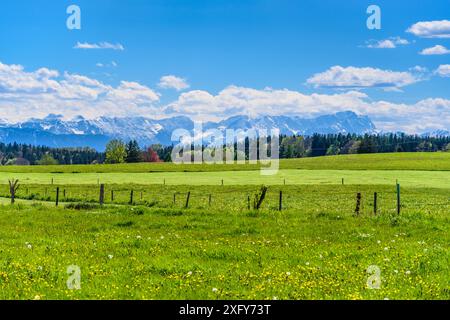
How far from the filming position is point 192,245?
65.8ft

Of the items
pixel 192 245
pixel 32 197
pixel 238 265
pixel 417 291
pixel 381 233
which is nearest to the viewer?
pixel 417 291

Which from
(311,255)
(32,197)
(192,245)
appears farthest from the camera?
(32,197)

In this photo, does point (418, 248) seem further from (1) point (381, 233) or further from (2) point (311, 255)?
(1) point (381, 233)

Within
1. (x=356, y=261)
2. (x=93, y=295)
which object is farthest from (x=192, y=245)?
(x=93, y=295)

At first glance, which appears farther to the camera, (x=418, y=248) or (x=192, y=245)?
(x=192, y=245)

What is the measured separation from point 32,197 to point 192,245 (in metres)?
52.0
